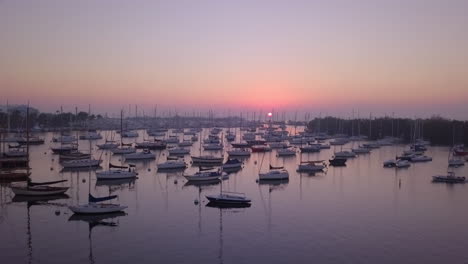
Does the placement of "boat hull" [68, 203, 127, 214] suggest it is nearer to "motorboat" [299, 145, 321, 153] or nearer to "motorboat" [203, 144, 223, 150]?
"motorboat" [203, 144, 223, 150]

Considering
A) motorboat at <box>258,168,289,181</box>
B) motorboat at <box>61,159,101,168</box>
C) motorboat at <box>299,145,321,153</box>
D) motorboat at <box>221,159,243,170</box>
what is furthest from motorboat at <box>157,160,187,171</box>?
motorboat at <box>299,145,321,153</box>

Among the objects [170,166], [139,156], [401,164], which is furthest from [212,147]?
[401,164]

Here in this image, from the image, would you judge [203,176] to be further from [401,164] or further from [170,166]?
[401,164]

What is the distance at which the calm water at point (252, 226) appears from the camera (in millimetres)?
17938

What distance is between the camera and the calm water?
17938 millimetres

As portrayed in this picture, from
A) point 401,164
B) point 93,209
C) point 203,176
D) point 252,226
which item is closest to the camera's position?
point 252,226

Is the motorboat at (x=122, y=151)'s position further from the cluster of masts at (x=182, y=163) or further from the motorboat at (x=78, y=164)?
the motorboat at (x=78, y=164)

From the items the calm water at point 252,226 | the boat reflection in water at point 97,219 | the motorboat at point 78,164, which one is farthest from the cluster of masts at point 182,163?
the calm water at point 252,226

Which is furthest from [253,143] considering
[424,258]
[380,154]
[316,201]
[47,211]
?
[424,258]

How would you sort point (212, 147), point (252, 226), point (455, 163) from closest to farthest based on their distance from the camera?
point (252, 226) → point (455, 163) → point (212, 147)

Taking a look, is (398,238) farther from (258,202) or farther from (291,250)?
(258,202)

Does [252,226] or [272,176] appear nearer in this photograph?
[252,226]

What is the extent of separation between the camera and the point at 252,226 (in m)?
22.1

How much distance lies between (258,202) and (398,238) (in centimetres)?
963
